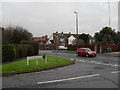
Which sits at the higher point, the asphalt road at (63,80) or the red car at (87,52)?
the red car at (87,52)

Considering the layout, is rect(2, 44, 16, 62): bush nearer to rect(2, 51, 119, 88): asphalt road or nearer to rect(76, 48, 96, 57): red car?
rect(2, 51, 119, 88): asphalt road

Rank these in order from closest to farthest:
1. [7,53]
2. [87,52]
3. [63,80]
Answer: [63,80], [7,53], [87,52]

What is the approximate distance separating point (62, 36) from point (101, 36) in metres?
36.5

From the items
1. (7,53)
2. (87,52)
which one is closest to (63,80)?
(7,53)

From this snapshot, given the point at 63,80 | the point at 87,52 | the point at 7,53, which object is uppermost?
the point at 7,53

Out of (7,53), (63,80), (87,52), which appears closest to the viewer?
(63,80)

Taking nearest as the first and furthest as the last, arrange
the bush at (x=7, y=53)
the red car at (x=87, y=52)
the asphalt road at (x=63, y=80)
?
the asphalt road at (x=63, y=80) → the bush at (x=7, y=53) → the red car at (x=87, y=52)

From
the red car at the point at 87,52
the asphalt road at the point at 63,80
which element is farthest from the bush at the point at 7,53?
the red car at the point at 87,52

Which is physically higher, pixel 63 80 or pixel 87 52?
pixel 87 52

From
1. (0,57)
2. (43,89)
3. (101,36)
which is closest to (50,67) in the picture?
(43,89)

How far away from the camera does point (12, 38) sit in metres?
32.2

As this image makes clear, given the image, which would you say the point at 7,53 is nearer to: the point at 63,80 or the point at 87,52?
the point at 63,80

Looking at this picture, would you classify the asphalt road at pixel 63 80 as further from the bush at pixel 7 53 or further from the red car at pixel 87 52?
the red car at pixel 87 52

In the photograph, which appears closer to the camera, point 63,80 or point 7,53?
point 63,80
